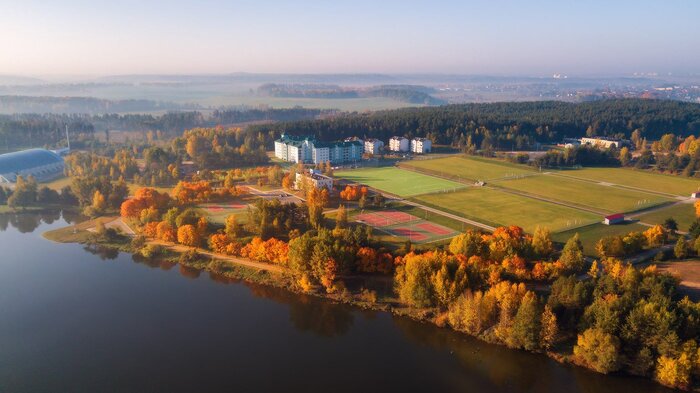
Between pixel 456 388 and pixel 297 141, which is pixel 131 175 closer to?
pixel 297 141

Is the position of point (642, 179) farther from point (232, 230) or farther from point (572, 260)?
point (232, 230)

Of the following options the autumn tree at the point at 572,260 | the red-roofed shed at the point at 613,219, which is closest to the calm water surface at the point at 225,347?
the autumn tree at the point at 572,260

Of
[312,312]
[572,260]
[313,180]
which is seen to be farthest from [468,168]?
[312,312]

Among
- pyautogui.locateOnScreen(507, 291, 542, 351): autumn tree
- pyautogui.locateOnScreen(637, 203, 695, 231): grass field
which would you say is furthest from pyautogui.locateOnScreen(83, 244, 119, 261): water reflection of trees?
pyautogui.locateOnScreen(637, 203, 695, 231): grass field

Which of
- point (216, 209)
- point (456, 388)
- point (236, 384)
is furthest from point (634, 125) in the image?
point (236, 384)

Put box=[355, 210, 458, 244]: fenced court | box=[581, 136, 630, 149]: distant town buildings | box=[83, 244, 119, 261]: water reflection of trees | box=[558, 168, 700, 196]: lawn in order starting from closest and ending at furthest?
1. box=[83, 244, 119, 261]: water reflection of trees
2. box=[355, 210, 458, 244]: fenced court
3. box=[558, 168, 700, 196]: lawn
4. box=[581, 136, 630, 149]: distant town buildings

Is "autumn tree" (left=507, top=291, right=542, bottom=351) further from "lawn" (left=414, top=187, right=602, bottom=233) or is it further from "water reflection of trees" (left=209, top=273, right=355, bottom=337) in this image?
"lawn" (left=414, top=187, right=602, bottom=233)

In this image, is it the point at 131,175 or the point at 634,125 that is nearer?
the point at 131,175
